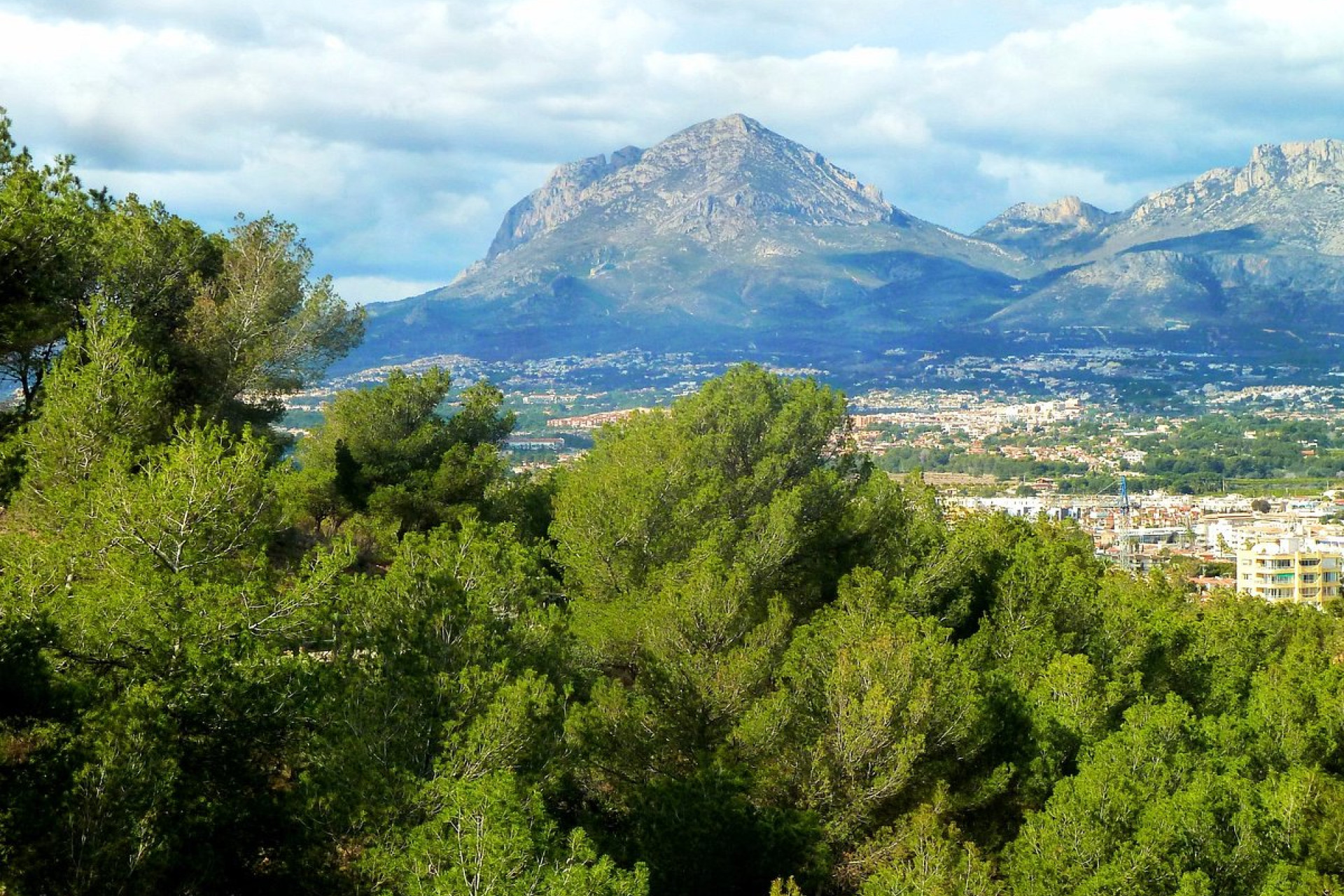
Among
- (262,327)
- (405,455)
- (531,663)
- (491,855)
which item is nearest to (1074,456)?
(405,455)

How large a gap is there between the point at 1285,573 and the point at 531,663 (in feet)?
138

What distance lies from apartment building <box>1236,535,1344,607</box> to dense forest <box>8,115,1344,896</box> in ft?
87.7

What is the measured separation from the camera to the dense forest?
8797mm

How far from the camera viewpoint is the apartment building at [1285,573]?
45.6m

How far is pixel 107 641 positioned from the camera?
890cm

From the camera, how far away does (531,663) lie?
11.3 metres

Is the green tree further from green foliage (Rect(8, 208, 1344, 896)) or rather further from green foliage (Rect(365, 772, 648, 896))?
green foliage (Rect(365, 772, 648, 896))

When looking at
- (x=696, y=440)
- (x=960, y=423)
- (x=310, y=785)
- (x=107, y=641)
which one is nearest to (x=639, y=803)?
(x=310, y=785)

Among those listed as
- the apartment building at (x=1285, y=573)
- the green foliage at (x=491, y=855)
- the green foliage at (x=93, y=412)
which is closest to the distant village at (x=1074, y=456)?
the apartment building at (x=1285, y=573)

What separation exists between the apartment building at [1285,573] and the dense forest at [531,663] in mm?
26720

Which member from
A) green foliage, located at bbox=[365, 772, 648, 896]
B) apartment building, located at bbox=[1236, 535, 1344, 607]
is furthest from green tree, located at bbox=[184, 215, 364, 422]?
apartment building, located at bbox=[1236, 535, 1344, 607]

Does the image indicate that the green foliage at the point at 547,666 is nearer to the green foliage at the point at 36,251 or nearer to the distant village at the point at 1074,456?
the green foliage at the point at 36,251

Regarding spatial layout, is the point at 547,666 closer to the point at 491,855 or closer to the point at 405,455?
the point at 491,855

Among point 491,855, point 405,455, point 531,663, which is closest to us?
point 491,855
